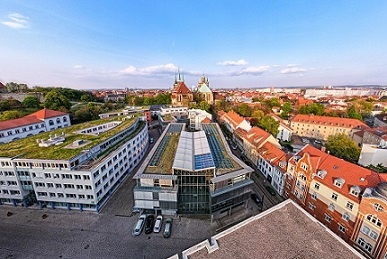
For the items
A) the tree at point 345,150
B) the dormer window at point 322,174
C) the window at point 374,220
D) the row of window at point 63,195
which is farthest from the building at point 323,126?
the row of window at point 63,195

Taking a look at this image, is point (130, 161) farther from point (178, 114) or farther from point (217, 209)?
point (178, 114)

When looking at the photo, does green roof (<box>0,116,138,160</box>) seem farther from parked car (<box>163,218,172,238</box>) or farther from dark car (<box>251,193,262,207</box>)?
dark car (<box>251,193,262,207</box>)

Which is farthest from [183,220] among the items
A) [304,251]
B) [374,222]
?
[374,222]

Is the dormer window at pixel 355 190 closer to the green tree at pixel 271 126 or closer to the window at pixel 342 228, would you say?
the window at pixel 342 228

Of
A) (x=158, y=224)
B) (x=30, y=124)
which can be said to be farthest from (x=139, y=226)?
(x=30, y=124)

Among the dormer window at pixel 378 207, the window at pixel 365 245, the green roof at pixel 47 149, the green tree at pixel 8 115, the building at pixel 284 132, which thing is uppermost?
the green tree at pixel 8 115

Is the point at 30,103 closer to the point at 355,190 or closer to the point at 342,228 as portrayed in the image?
the point at 355,190
